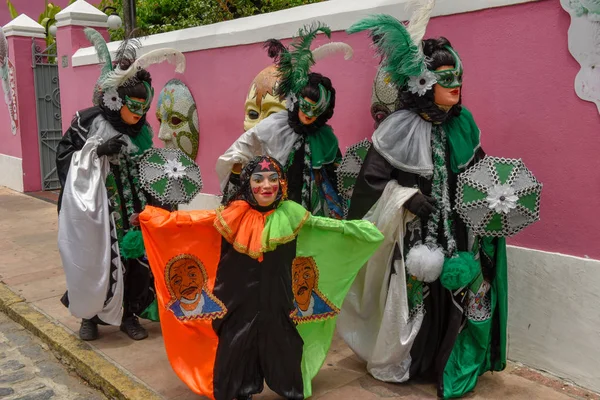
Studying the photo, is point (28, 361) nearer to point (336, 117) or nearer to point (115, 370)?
point (115, 370)

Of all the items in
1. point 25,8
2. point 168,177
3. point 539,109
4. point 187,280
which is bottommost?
point 187,280

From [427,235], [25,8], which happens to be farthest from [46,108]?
[427,235]

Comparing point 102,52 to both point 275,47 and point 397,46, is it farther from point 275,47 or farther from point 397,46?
point 397,46

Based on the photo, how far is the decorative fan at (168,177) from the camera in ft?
14.7

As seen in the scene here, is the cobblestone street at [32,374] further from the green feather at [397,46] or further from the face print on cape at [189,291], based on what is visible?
the green feather at [397,46]

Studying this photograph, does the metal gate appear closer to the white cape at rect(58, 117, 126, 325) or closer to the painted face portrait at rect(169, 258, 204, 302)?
the white cape at rect(58, 117, 126, 325)

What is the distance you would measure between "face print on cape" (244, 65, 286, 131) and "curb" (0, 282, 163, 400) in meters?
2.17

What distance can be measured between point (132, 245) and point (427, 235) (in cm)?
211

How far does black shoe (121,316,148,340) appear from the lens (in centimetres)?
487

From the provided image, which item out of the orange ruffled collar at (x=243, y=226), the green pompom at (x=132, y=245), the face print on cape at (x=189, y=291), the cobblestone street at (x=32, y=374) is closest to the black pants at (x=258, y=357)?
the face print on cape at (x=189, y=291)

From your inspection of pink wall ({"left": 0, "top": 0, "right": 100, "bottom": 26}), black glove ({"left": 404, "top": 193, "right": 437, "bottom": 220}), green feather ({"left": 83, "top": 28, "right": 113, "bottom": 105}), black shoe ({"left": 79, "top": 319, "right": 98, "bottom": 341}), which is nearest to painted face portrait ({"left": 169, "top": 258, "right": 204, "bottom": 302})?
black glove ({"left": 404, "top": 193, "right": 437, "bottom": 220})

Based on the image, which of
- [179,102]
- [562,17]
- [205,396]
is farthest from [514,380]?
[179,102]

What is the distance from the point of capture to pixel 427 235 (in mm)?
3721

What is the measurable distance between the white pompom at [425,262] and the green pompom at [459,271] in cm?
5
